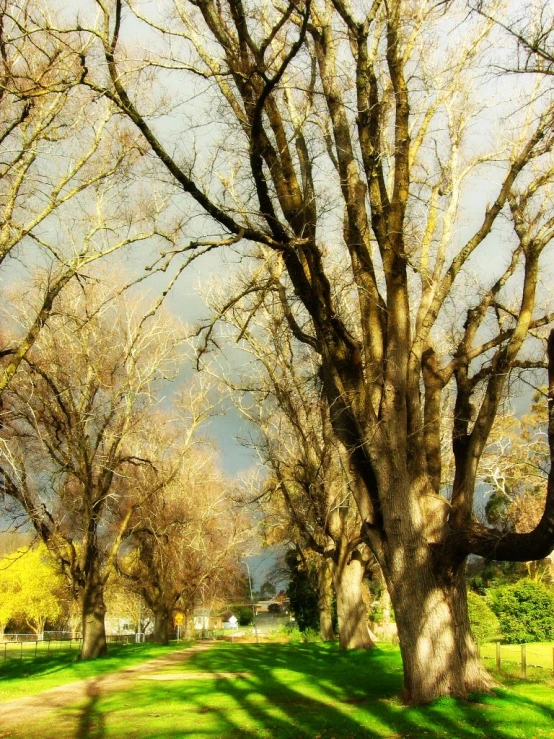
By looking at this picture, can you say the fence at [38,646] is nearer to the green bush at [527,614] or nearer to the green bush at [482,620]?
the green bush at [482,620]

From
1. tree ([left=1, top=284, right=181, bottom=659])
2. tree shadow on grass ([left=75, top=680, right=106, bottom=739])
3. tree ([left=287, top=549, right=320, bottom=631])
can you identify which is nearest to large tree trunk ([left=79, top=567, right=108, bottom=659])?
tree ([left=1, top=284, right=181, bottom=659])

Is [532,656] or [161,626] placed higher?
[161,626]

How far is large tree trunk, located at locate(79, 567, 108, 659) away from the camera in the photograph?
20.4m

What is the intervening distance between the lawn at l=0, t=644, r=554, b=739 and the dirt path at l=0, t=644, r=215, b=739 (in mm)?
296

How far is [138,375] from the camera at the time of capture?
2094 cm

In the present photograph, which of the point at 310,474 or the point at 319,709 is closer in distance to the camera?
the point at 319,709

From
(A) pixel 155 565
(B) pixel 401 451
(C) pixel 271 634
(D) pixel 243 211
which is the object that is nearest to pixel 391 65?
(D) pixel 243 211

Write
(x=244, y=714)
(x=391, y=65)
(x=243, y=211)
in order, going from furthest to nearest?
(x=391, y=65) → (x=244, y=714) → (x=243, y=211)

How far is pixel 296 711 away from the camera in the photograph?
29.6ft

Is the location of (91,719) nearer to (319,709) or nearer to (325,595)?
(319,709)

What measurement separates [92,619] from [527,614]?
14.7 m

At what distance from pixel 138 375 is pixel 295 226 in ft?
41.7

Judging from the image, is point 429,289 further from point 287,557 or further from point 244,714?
point 287,557

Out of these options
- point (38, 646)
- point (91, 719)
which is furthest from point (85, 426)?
point (38, 646)
